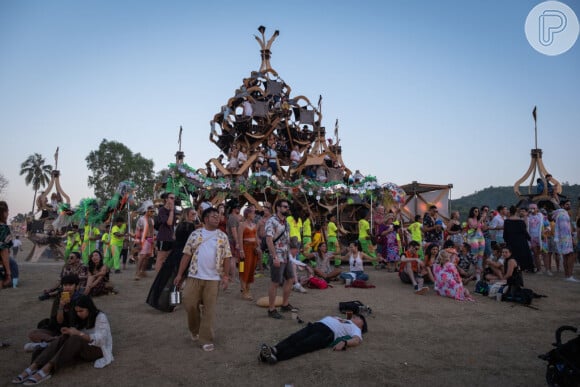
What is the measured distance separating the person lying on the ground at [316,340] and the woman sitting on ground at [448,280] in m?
3.75

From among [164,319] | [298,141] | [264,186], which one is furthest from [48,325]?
[298,141]

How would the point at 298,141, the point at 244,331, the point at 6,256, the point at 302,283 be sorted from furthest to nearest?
1. the point at 298,141
2. the point at 302,283
3. the point at 6,256
4. the point at 244,331

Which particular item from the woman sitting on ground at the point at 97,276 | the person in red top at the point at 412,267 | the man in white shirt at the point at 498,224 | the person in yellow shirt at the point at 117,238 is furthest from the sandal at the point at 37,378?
the man in white shirt at the point at 498,224

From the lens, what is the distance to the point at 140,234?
10.5 meters

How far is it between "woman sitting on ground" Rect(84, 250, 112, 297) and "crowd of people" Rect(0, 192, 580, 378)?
0.07 ft

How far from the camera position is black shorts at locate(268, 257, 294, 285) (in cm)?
617

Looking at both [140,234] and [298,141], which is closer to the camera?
[140,234]

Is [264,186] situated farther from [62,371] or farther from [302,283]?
[62,371]

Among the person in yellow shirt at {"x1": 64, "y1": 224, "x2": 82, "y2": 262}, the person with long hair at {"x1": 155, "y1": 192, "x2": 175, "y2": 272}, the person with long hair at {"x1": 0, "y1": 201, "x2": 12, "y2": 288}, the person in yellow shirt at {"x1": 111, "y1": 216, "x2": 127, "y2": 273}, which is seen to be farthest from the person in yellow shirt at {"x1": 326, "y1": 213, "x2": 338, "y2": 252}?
the person with long hair at {"x1": 0, "y1": 201, "x2": 12, "y2": 288}

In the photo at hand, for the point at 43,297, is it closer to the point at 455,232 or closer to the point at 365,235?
the point at 365,235

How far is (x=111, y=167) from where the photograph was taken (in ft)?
132

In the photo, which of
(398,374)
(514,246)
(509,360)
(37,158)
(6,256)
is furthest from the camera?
(37,158)

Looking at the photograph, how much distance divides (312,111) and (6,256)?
44.1ft

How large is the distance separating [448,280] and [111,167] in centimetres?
3969
